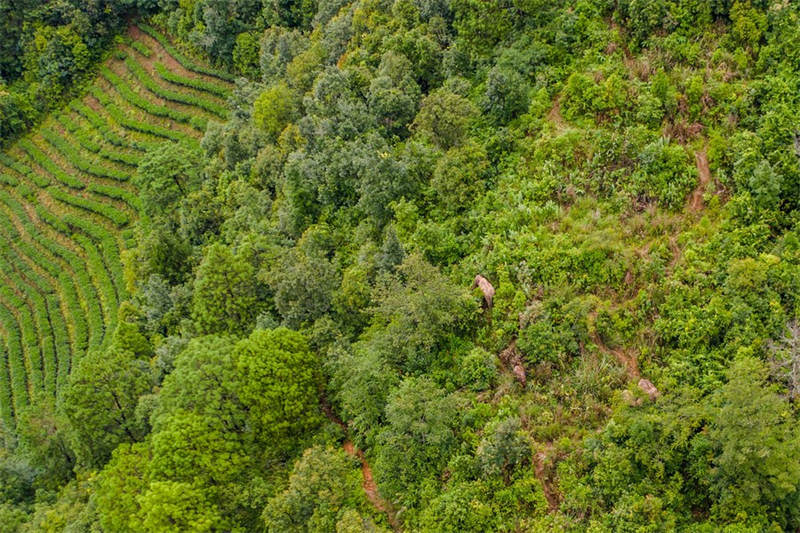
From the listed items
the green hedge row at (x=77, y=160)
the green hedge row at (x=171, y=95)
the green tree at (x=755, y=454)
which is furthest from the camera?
→ the green hedge row at (x=171, y=95)

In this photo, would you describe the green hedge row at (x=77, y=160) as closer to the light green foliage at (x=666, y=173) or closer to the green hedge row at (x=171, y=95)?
the green hedge row at (x=171, y=95)

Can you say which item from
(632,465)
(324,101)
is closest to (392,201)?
(324,101)

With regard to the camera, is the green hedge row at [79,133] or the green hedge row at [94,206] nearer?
the green hedge row at [94,206]

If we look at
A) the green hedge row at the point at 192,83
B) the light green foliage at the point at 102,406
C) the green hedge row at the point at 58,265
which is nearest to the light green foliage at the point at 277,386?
the light green foliage at the point at 102,406

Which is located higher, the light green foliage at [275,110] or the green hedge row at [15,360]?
the light green foliage at [275,110]

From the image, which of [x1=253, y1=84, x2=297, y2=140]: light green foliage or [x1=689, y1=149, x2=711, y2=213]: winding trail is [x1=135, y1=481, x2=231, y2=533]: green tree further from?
[x1=253, y1=84, x2=297, y2=140]: light green foliage

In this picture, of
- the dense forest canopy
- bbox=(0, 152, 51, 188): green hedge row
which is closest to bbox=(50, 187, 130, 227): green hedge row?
bbox=(0, 152, 51, 188): green hedge row

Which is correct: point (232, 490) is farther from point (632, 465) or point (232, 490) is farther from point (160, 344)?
point (632, 465)
